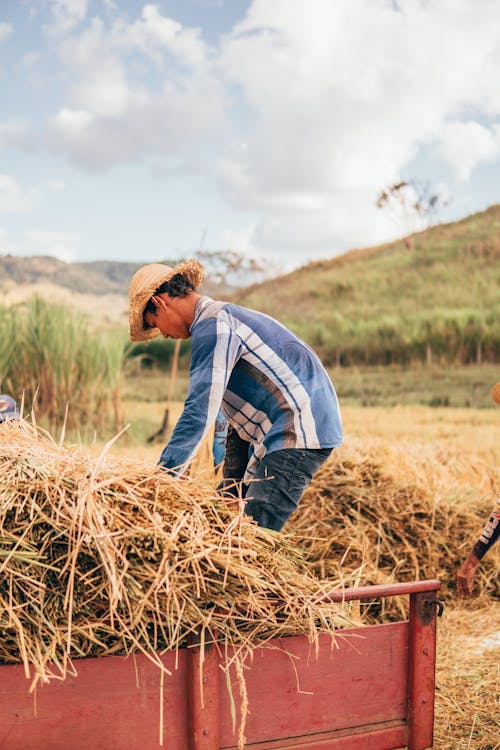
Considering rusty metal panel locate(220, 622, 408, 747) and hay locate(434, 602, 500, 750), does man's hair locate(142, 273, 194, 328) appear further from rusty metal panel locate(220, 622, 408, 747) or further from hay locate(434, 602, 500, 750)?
hay locate(434, 602, 500, 750)

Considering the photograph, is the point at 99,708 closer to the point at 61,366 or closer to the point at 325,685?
the point at 325,685

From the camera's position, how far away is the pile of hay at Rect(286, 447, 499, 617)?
4.75 meters

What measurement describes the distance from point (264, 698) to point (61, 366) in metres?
8.76

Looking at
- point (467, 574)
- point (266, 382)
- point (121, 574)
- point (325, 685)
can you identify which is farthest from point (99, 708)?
point (467, 574)

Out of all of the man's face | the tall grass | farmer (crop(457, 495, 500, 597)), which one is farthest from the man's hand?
the tall grass

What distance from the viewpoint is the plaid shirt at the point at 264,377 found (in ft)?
9.52

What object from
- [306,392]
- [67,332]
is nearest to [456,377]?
[67,332]

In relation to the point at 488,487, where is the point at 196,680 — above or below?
above

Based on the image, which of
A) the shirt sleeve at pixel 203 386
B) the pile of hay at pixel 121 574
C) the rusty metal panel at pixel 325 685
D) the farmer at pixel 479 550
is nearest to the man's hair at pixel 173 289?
the shirt sleeve at pixel 203 386

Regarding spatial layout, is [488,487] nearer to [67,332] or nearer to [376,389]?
[67,332]

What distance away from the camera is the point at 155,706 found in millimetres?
2104

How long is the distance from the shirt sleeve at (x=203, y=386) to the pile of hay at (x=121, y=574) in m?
0.33

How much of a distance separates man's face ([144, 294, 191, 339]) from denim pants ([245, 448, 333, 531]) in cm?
60

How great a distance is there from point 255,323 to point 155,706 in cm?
147
